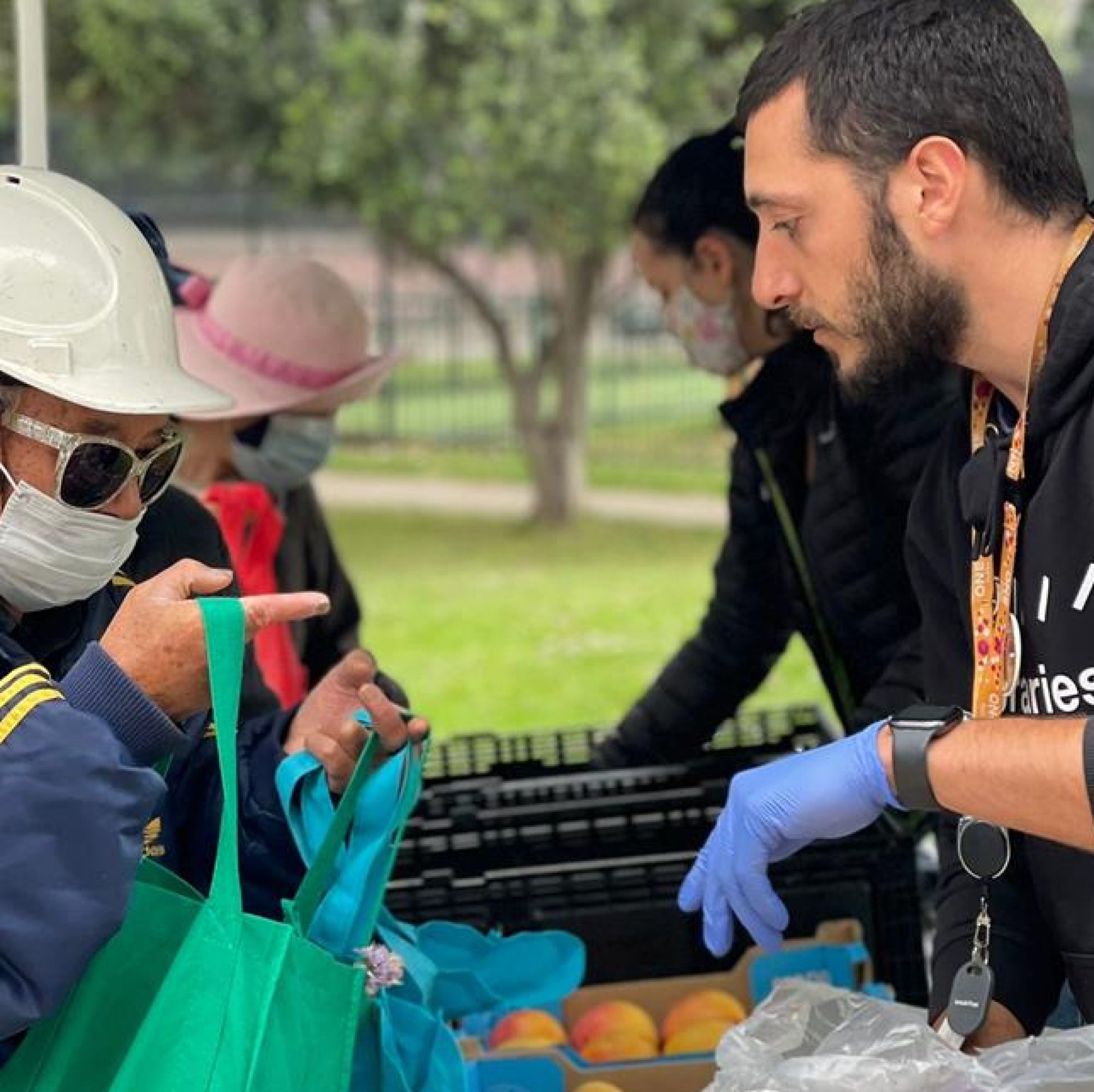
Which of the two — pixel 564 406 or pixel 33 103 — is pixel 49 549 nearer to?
pixel 33 103

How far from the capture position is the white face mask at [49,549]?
7.16 ft

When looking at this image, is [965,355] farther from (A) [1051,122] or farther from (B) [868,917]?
(B) [868,917]

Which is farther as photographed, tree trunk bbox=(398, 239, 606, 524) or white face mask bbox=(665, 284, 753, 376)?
tree trunk bbox=(398, 239, 606, 524)

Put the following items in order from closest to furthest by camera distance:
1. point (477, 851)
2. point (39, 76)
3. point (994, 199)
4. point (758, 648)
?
point (994, 199) < point (477, 851) < point (39, 76) < point (758, 648)

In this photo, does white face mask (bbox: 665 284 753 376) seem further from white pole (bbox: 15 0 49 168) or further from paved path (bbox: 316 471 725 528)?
paved path (bbox: 316 471 725 528)

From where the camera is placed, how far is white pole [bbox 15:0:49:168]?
3.44 meters

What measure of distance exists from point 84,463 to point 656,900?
1.31m

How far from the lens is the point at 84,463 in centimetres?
222

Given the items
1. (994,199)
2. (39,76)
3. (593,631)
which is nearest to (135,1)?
(593,631)

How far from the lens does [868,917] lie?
3.14 metres

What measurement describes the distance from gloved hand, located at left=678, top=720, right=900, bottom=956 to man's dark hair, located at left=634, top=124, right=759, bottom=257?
1563mm

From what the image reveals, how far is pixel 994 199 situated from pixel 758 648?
1.78 m

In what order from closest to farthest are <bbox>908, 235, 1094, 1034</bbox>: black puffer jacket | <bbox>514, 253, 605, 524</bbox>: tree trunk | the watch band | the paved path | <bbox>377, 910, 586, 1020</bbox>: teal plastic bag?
the watch band, <bbox>908, 235, 1094, 1034</bbox>: black puffer jacket, <bbox>377, 910, 586, 1020</bbox>: teal plastic bag, <bbox>514, 253, 605, 524</bbox>: tree trunk, the paved path

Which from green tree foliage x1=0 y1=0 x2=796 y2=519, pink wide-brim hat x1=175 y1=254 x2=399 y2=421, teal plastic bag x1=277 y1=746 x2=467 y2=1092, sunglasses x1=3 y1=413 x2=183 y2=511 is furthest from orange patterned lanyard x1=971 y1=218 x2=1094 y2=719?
green tree foliage x1=0 y1=0 x2=796 y2=519
